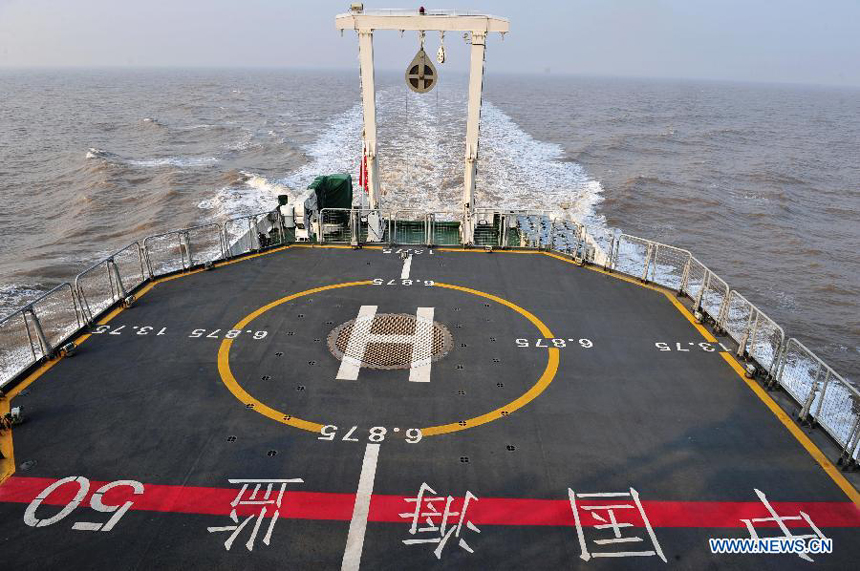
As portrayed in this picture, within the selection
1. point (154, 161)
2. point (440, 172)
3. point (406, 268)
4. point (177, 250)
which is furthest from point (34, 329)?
point (154, 161)

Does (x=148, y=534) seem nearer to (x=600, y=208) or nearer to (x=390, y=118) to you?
(x=600, y=208)

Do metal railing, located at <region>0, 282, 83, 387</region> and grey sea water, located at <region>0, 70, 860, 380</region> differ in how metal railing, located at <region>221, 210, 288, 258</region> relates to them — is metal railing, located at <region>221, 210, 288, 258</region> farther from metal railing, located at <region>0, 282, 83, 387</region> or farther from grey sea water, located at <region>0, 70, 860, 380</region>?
grey sea water, located at <region>0, 70, 860, 380</region>

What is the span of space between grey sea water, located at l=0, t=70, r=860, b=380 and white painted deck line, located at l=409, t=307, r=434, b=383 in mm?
21540

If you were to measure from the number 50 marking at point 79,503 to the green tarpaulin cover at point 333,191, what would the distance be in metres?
13.5

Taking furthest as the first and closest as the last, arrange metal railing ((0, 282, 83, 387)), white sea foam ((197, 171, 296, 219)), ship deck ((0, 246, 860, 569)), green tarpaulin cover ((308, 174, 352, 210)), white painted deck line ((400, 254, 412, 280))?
1. white sea foam ((197, 171, 296, 219))
2. metal railing ((0, 282, 83, 387))
3. green tarpaulin cover ((308, 174, 352, 210))
4. white painted deck line ((400, 254, 412, 280))
5. ship deck ((0, 246, 860, 569))

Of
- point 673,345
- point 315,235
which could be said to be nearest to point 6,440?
point 315,235

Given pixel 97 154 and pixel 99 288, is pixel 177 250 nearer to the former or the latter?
pixel 99 288

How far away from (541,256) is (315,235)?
7.93m

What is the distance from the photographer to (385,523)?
6957 mm

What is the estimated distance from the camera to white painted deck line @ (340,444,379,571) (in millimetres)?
6469

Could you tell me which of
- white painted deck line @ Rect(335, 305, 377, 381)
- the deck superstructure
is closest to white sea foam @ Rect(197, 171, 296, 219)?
the deck superstructure

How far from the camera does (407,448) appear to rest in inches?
326

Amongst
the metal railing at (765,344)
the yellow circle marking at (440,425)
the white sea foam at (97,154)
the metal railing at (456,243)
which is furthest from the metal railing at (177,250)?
→ the white sea foam at (97,154)

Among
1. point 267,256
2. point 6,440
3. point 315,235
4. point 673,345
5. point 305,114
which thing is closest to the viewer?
point 6,440
